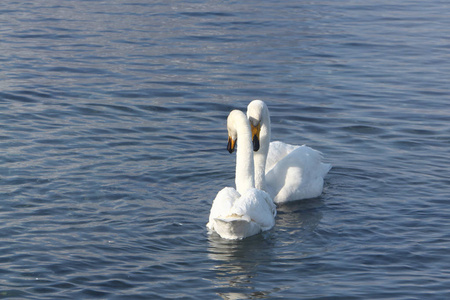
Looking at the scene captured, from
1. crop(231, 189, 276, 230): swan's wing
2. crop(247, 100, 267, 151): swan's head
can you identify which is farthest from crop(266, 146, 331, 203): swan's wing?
crop(231, 189, 276, 230): swan's wing

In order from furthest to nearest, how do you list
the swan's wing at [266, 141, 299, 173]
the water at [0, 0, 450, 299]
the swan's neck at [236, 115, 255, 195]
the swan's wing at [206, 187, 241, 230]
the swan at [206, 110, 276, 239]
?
the swan's wing at [266, 141, 299, 173] < the swan's neck at [236, 115, 255, 195] < the swan's wing at [206, 187, 241, 230] < the swan at [206, 110, 276, 239] < the water at [0, 0, 450, 299]

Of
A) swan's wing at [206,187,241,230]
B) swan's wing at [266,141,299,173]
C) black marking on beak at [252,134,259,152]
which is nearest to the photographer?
swan's wing at [206,187,241,230]

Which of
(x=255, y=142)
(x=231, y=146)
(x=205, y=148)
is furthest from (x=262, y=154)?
(x=205, y=148)

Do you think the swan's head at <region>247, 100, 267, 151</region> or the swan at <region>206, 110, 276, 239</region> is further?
the swan's head at <region>247, 100, 267, 151</region>

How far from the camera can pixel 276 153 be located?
12398 mm

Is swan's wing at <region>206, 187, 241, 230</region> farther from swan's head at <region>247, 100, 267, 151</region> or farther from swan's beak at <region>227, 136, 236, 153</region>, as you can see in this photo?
swan's head at <region>247, 100, 267, 151</region>

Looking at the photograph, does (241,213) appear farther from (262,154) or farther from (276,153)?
(276,153)

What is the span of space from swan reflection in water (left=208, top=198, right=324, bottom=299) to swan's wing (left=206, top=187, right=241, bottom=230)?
0.84ft

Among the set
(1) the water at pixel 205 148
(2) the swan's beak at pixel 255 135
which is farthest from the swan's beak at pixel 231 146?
(1) the water at pixel 205 148

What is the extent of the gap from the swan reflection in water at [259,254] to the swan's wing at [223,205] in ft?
0.84

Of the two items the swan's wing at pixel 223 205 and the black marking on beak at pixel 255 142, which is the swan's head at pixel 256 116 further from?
the swan's wing at pixel 223 205

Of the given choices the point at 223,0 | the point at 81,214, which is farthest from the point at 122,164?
the point at 223,0

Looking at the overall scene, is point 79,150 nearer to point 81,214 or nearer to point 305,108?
point 81,214

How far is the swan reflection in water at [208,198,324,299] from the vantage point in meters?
8.41
